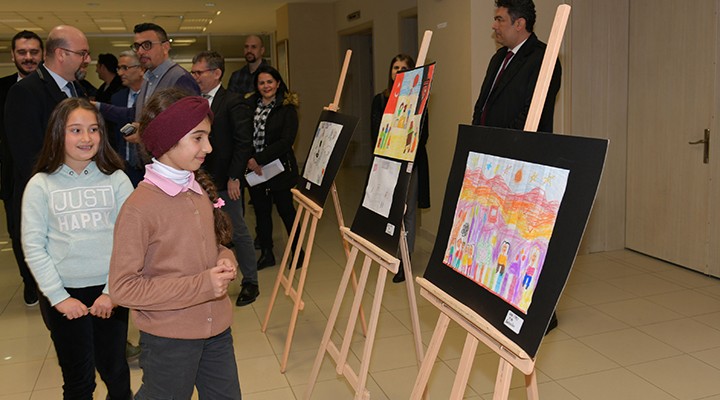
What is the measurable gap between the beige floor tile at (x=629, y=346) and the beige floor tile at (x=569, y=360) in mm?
62

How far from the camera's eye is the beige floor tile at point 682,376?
302cm

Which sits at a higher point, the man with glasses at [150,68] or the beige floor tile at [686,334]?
the man with glasses at [150,68]

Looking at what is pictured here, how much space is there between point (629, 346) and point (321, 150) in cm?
205

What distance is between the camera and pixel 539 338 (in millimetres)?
1642

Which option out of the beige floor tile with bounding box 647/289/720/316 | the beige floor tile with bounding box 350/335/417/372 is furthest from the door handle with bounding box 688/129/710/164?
the beige floor tile with bounding box 350/335/417/372

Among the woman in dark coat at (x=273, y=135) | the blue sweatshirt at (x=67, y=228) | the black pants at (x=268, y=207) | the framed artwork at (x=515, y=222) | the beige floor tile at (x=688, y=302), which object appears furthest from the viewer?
the black pants at (x=268, y=207)

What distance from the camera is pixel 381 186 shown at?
283 centimetres

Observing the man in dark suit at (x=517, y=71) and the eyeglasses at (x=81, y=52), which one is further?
the man in dark suit at (x=517, y=71)

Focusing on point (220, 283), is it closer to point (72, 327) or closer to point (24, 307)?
point (72, 327)

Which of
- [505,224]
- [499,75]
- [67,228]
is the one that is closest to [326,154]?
[499,75]

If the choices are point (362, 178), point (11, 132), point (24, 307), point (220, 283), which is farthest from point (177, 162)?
point (362, 178)

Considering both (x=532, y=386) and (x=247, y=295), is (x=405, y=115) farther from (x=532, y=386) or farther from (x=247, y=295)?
(x=247, y=295)

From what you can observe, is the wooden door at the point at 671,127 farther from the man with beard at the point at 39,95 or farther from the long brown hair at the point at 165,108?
the man with beard at the point at 39,95

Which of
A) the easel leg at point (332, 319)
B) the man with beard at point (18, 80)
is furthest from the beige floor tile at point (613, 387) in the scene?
the man with beard at point (18, 80)
